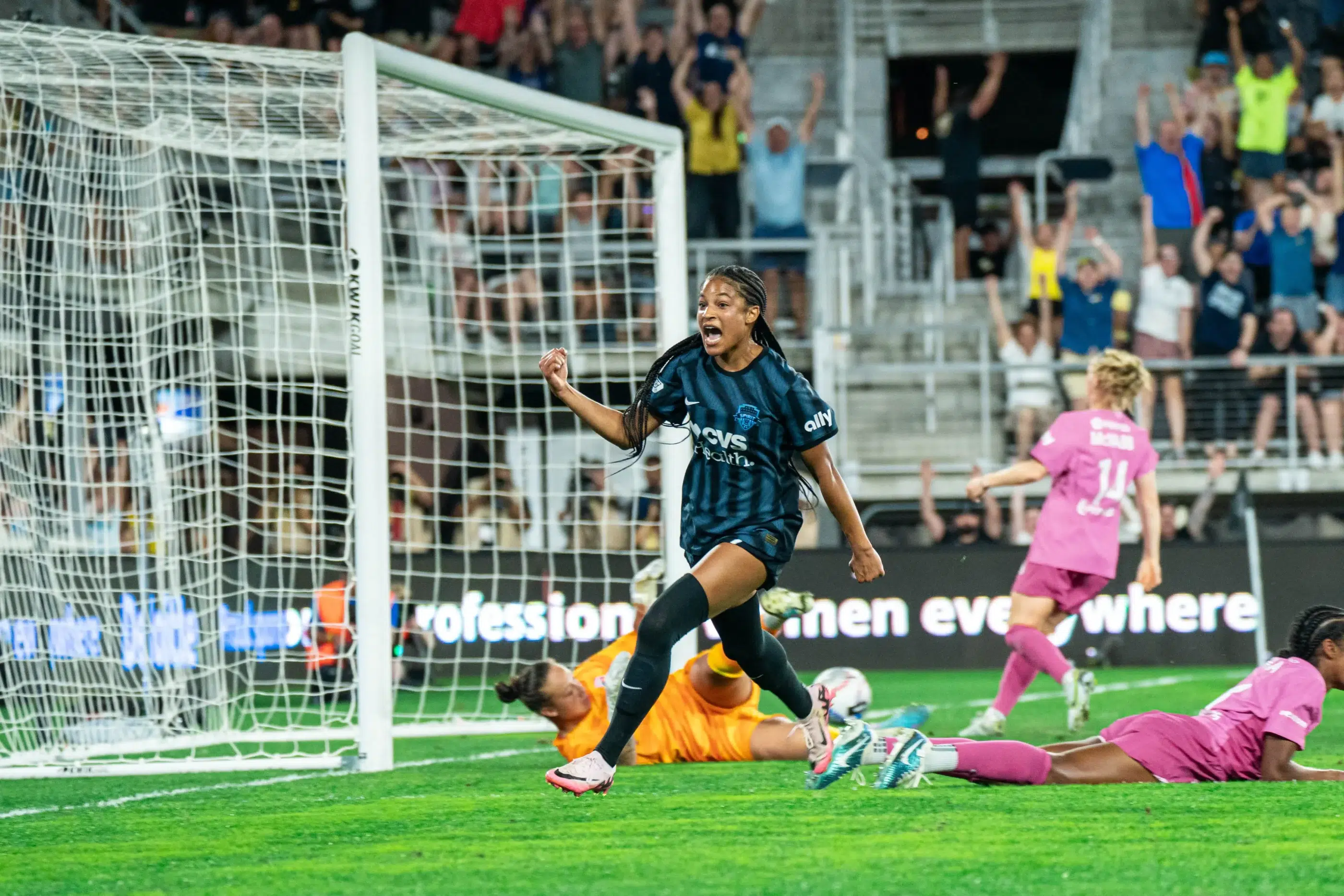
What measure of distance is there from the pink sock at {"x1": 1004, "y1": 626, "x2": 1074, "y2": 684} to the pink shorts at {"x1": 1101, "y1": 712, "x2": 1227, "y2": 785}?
2.12 metres

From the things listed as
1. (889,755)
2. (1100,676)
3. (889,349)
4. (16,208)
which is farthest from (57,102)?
(889,349)

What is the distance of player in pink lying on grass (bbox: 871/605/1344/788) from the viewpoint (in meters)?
5.50

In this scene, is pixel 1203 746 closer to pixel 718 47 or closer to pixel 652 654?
pixel 652 654

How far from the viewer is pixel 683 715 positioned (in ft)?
23.9

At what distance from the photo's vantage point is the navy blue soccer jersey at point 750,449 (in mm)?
5680

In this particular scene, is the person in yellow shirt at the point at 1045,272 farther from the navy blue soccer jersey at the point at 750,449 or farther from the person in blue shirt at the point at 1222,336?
the navy blue soccer jersey at the point at 750,449

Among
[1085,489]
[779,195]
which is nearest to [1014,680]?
[1085,489]

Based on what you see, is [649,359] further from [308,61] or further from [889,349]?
[308,61]

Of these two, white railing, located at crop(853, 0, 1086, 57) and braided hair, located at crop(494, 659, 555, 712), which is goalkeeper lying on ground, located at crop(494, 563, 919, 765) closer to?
braided hair, located at crop(494, 659, 555, 712)

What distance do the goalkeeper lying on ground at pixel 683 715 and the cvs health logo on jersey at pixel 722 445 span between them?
131 centimetres

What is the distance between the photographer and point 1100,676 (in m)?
12.4

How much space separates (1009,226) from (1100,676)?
7.44 meters

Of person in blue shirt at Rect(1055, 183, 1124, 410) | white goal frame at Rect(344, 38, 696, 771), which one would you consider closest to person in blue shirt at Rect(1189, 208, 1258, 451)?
person in blue shirt at Rect(1055, 183, 1124, 410)

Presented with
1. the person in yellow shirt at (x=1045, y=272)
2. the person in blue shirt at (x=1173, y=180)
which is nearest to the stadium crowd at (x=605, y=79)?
the person in yellow shirt at (x=1045, y=272)
